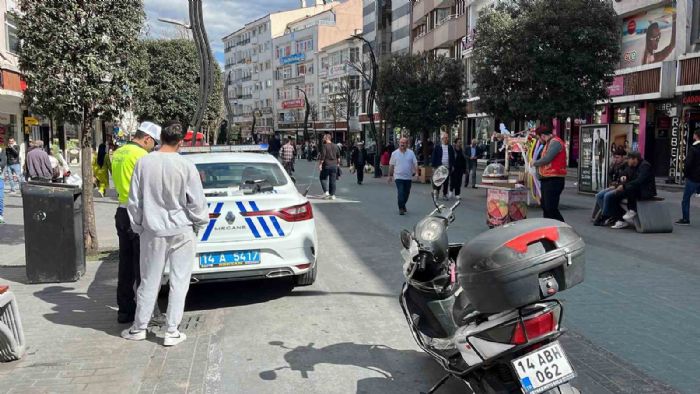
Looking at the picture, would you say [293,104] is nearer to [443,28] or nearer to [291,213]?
[443,28]

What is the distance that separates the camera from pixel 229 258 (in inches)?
231

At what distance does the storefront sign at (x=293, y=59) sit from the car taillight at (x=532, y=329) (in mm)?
84797

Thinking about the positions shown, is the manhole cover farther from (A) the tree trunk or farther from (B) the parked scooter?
(A) the tree trunk

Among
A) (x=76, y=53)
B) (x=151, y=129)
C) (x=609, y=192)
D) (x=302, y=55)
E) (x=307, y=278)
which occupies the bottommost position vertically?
(x=307, y=278)

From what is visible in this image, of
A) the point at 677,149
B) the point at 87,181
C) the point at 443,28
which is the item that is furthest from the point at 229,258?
the point at 443,28

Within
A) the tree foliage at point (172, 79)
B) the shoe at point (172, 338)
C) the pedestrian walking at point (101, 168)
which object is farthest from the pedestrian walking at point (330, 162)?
the tree foliage at point (172, 79)

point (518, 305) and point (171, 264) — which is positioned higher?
point (518, 305)

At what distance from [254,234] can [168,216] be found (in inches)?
50.3

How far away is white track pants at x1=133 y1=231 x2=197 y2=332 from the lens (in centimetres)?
487

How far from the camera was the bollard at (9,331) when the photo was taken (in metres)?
4.55

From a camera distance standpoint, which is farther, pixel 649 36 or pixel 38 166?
pixel 649 36

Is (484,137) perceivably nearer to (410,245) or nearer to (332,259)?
(332,259)

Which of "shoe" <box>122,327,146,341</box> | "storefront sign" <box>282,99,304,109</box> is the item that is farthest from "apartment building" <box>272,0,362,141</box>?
"shoe" <box>122,327,146,341</box>

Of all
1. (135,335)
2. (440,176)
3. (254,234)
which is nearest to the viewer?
(440,176)
